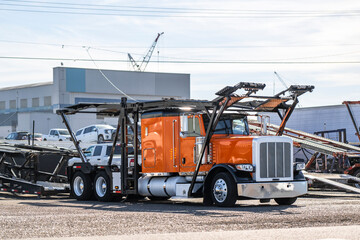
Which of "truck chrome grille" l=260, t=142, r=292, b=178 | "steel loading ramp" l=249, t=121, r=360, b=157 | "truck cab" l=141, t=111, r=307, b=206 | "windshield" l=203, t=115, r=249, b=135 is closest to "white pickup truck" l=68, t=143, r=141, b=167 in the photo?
"truck cab" l=141, t=111, r=307, b=206

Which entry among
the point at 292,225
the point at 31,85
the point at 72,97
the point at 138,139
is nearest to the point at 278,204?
the point at 138,139

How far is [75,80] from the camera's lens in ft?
281

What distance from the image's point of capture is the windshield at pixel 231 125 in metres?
20.2

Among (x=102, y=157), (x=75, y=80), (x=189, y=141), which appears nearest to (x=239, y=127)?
(x=189, y=141)

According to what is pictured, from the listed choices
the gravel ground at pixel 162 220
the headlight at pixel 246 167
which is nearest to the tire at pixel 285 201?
the gravel ground at pixel 162 220

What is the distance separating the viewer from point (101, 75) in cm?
8806

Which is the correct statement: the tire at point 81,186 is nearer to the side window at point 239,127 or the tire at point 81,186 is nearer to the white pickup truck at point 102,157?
the white pickup truck at point 102,157

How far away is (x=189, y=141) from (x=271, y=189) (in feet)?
9.94

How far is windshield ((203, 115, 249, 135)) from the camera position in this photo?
2017 centimetres

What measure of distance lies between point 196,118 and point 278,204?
3.51 meters

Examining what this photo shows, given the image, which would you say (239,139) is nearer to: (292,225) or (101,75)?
(292,225)

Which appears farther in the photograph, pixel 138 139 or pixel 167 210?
pixel 138 139

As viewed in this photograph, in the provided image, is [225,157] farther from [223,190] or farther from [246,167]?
[223,190]

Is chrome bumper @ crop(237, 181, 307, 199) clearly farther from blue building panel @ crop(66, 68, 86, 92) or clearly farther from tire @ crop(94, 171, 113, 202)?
blue building panel @ crop(66, 68, 86, 92)
